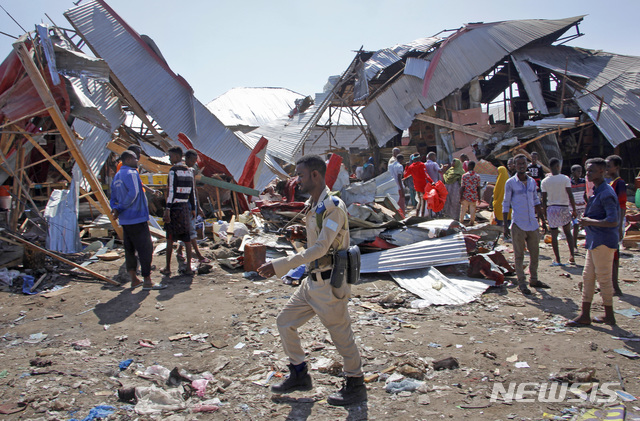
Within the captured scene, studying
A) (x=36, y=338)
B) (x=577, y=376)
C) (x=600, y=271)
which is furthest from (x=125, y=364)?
(x=600, y=271)

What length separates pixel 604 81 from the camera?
1512cm

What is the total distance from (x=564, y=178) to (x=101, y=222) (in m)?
8.21

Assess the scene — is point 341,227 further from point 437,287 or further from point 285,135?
point 285,135

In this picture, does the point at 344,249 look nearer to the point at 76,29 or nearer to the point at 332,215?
the point at 332,215

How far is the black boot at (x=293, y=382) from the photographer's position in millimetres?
2898

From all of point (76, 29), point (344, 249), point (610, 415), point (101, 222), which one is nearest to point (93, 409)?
point (344, 249)

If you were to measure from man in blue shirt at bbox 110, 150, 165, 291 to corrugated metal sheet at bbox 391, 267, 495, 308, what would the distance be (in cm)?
316

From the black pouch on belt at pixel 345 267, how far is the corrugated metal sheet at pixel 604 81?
14.9 m

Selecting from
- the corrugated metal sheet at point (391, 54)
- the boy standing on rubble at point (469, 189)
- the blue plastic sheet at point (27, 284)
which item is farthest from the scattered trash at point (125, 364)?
the corrugated metal sheet at point (391, 54)

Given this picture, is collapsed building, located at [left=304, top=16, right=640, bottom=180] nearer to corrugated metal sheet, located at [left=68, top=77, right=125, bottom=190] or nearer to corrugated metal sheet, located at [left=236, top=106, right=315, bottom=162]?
corrugated metal sheet, located at [left=236, top=106, right=315, bottom=162]

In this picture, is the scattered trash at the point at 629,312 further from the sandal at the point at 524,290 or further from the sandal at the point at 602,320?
the sandal at the point at 524,290

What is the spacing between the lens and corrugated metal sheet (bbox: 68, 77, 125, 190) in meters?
9.24

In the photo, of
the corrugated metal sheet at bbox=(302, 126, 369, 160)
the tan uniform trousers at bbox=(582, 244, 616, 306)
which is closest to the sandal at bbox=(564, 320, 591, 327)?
the tan uniform trousers at bbox=(582, 244, 616, 306)

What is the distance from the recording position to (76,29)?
11273mm
